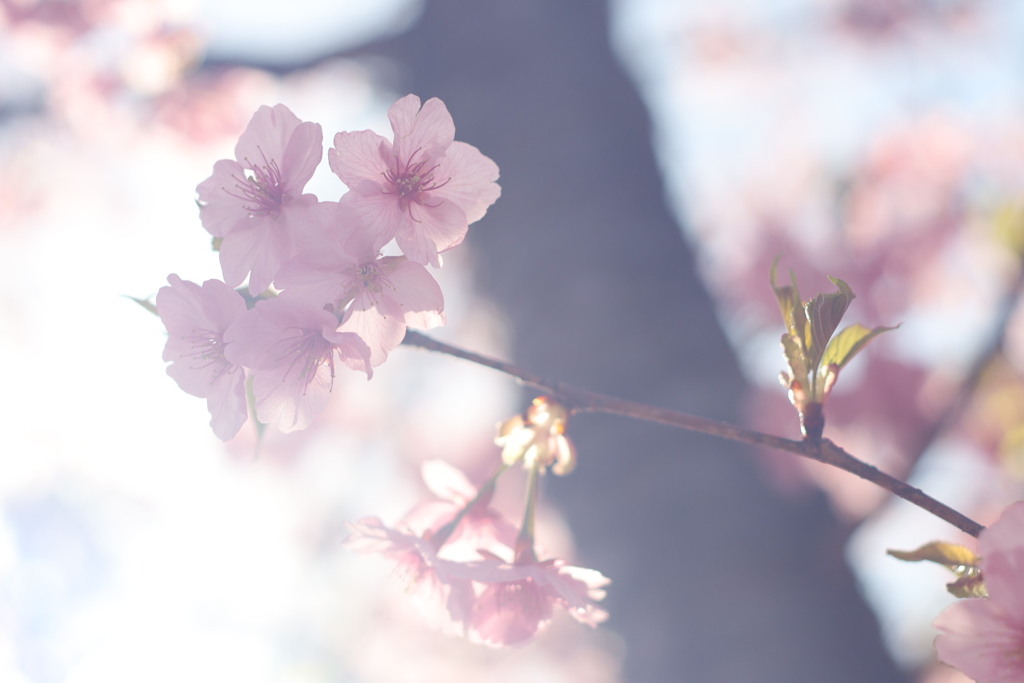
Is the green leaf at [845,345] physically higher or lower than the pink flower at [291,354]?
higher

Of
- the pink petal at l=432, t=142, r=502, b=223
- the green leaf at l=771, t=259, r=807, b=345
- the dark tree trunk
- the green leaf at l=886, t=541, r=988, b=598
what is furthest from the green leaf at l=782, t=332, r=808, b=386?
the dark tree trunk

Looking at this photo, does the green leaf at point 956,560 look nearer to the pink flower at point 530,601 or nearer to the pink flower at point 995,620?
the pink flower at point 995,620

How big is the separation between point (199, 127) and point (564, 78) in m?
1.62

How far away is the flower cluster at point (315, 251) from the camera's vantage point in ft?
1.70

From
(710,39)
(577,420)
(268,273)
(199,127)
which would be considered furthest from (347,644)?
(710,39)

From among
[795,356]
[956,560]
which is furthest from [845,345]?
[956,560]

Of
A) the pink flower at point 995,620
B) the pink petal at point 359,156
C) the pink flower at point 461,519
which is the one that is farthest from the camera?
the pink flower at point 461,519

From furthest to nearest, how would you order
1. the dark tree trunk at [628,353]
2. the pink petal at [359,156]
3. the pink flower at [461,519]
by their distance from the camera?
the dark tree trunk at [628,353] → the pink flower at [461,519] → the pink petal at [359,156]

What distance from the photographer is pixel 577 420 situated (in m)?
1.76

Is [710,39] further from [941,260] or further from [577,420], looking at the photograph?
[577,420]

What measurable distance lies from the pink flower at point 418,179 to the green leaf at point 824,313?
9.5 inches

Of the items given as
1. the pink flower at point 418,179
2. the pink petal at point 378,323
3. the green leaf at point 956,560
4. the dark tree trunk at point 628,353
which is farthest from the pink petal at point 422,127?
the dark tree trunk at point 628,353

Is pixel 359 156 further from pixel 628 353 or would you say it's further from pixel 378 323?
pixel 628 353

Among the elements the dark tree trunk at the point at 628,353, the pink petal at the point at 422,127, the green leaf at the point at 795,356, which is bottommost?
the green leaf at the point at 795,356
